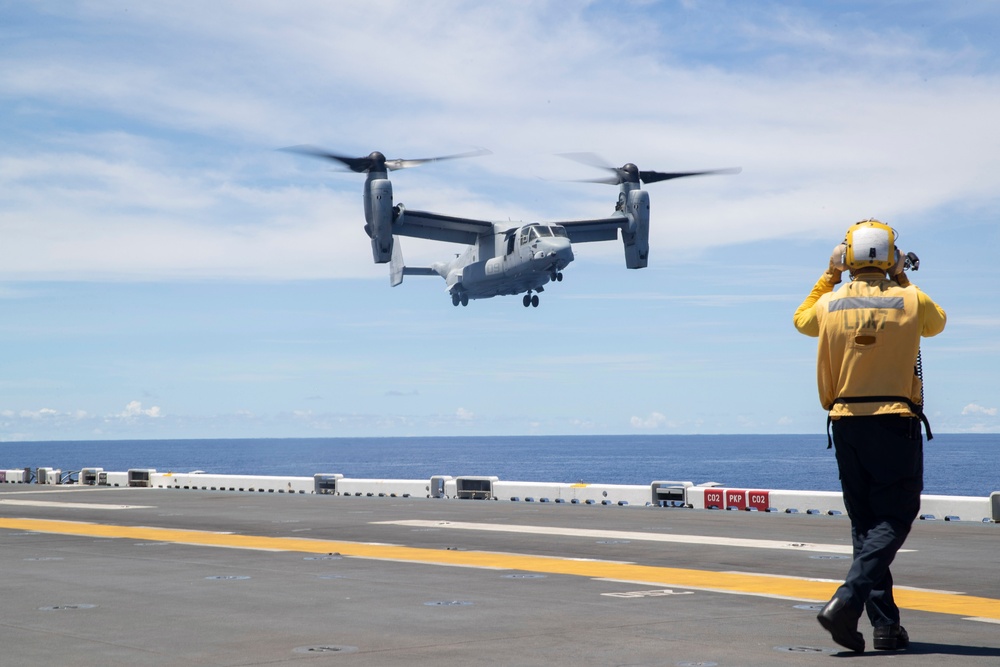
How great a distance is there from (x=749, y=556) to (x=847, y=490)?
6.96 m

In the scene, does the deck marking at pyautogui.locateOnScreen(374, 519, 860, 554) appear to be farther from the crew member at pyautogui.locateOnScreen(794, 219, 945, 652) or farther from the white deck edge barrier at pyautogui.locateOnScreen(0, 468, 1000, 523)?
the crew member at pyautogui.locateOnScreen(794, 219, 945, 652)

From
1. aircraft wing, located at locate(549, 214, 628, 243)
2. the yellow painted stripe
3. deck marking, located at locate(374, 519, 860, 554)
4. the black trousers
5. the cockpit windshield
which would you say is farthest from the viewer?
aircraft wing, located at locate(549, 214, 628, 243)

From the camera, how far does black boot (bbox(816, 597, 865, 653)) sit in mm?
6988

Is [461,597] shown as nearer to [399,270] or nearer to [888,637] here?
[888,637]

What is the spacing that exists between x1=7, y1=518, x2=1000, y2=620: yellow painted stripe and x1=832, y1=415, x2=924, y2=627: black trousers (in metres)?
2.16

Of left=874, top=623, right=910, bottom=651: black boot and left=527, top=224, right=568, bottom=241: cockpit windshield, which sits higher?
left=527, top=224, right=568, bottom=241: cockpit windshield

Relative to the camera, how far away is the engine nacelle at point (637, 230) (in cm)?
Answer: 5478

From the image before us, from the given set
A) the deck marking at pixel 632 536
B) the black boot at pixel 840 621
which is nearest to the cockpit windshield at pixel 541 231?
the deck marking at pixel 632 536

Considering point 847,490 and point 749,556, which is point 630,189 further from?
point 847,490

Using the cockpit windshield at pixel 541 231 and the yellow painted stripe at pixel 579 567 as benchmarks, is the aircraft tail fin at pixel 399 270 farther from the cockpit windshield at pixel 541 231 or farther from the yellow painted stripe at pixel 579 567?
the yellow painted stripe at pixel 579 567

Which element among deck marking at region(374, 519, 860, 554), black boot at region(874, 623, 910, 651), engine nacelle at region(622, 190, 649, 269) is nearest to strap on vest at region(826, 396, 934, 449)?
black boot at region(874, 623, 910, 651)

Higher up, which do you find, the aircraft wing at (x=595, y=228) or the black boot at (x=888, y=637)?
the aircraft wing at (x=595, y=228)

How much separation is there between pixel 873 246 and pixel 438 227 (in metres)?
47.9

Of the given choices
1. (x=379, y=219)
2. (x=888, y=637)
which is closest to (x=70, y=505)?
(x=379, y=219)
